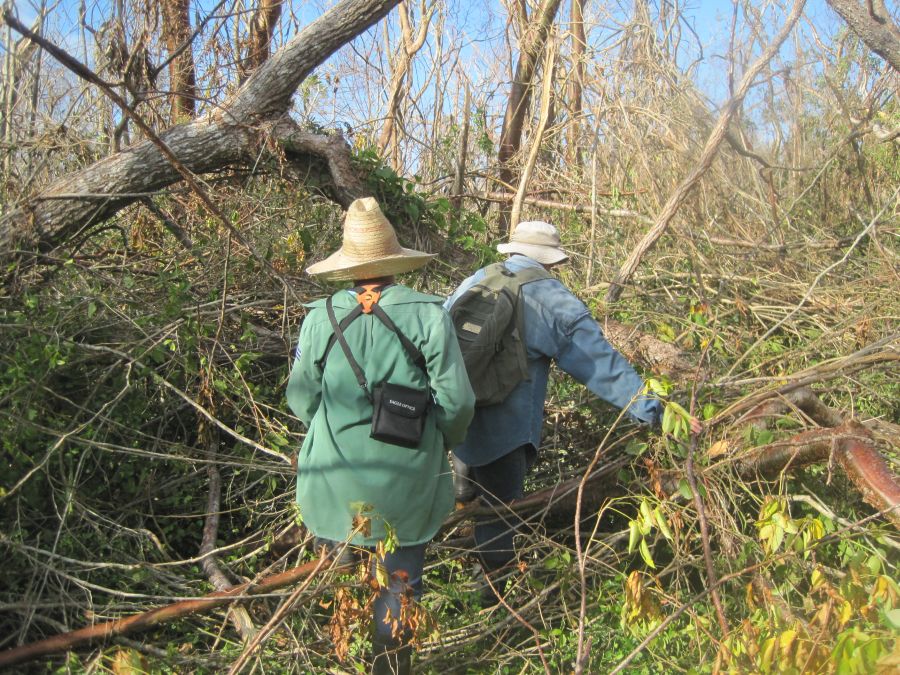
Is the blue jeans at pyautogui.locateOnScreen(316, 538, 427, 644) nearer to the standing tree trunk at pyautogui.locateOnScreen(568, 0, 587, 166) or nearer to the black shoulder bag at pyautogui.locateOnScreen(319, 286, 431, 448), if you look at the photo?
the black shoulder bag at pyautogui.locateOnScreen(319, 286, 431, 448)

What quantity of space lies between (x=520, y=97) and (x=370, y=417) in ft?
A: 21.5

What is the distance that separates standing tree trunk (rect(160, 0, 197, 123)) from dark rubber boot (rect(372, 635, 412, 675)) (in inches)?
231

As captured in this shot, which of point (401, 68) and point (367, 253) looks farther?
point (401, 68)

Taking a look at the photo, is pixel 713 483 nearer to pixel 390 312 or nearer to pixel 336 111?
pixel 390 312

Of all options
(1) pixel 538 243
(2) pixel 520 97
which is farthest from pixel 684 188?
(2) pixel 520 97

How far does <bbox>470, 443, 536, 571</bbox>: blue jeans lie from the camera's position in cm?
364

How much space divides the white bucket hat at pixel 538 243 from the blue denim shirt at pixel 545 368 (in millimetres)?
208

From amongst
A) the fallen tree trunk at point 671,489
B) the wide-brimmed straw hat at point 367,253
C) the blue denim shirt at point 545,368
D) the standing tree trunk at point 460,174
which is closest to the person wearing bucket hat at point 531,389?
the blue denim shirt at point 545,368

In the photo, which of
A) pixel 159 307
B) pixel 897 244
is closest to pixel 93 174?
pixel 159 307

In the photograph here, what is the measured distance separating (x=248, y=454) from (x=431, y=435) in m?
1.81

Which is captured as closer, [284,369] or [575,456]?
[575,456]

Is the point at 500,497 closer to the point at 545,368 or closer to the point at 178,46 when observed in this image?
the point at 545,368

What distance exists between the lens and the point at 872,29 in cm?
620

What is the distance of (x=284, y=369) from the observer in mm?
4770
